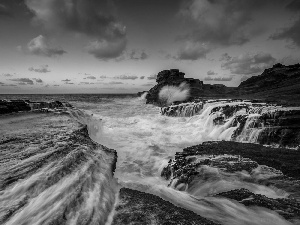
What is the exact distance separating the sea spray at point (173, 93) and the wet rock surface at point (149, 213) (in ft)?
129

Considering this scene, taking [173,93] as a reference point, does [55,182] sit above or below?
below

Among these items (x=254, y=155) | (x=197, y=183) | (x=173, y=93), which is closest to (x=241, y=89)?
(x=173, y=93)

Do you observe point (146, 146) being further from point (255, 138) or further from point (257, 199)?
point (257, 199)

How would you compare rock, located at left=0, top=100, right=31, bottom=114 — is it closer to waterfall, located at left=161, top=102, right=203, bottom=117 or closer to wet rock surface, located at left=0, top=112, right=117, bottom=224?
wet rock surface, located at left=0, top=112, right=117, bottom=224

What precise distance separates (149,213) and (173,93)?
45980mm

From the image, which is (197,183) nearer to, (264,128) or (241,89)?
(264,128)

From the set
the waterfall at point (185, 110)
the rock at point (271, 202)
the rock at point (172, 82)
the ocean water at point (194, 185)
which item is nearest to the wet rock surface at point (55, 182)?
the ocean water at point (194, 185)

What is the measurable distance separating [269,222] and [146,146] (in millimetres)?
8572

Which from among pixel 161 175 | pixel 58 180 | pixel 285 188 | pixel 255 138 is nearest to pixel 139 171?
pixel 161 175

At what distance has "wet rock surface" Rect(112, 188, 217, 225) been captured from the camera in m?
3.55

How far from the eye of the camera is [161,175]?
8406 mm

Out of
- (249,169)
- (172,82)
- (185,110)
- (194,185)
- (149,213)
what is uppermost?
(172,82)

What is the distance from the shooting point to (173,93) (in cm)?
4909

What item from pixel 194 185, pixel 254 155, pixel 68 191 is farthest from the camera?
pixel 254 155
